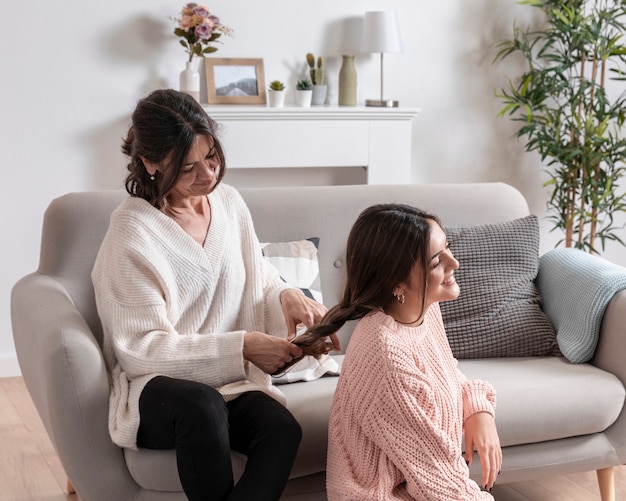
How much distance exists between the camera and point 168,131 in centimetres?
194

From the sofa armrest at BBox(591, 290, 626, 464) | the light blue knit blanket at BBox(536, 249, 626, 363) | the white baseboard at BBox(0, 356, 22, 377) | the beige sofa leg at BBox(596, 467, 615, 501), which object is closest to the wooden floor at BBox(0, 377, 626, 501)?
the beige sofa leg at BBox(596, 467, 615, 501)

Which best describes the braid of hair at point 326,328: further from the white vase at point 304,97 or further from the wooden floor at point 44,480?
the white vase at point 304,97

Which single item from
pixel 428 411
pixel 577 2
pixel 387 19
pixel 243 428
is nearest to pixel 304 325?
pixel 243 428

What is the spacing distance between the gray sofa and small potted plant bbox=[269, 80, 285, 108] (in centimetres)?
131

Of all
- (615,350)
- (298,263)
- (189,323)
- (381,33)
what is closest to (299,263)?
(298,263)

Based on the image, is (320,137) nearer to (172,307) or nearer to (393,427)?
(172,307)

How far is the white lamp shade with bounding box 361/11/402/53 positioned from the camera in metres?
3.90

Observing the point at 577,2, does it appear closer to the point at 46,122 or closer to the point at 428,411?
the point at 46,122

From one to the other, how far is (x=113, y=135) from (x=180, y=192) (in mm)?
1832

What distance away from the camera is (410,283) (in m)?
1.75

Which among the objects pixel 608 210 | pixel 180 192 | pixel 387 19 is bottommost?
pixel 608 210

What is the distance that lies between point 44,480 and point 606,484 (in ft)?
5.17

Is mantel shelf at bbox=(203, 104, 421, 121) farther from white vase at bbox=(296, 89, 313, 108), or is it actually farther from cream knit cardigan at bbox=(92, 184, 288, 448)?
cream knit cardigan at bbox=(92, 184, 288, 448)

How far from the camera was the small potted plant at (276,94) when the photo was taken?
3.87 m
